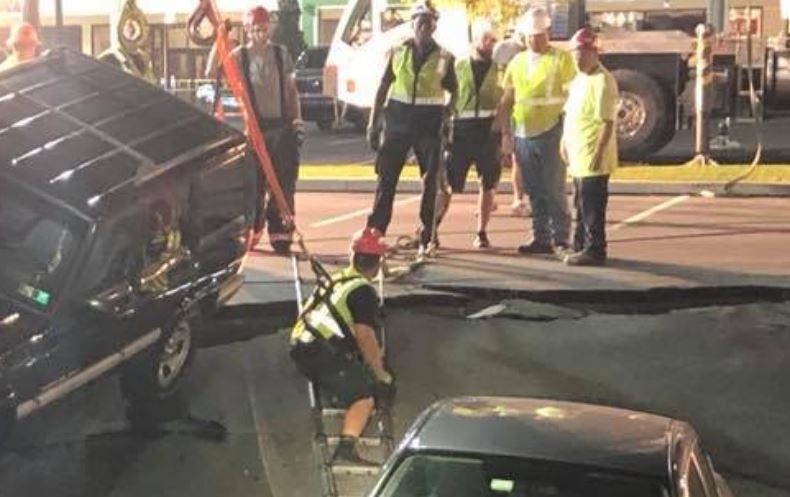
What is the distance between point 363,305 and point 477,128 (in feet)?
17.7

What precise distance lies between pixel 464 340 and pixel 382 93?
262cm

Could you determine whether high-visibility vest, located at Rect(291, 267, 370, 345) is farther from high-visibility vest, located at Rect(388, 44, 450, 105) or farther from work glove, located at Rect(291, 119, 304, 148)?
work glove, located at Rect(291, 119, 304, 148)

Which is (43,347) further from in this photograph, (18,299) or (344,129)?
(344,129)

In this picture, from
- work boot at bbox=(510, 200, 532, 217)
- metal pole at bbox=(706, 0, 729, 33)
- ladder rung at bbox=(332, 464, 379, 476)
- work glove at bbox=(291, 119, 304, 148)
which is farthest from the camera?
metal pole at bbox=(706, 0, 729, 33)

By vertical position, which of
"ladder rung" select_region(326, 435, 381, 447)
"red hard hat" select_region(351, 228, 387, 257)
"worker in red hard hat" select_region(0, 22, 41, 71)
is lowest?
"ladder rung" select_region(326, 435, 381, 447)

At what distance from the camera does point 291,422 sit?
6938 mm

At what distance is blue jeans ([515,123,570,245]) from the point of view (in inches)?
415

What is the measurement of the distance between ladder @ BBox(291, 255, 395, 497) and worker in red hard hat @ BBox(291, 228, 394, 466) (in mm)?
53

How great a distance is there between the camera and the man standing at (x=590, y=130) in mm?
9727

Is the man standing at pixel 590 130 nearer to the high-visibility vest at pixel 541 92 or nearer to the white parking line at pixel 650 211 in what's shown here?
the high-visibility vest at pixel 541 92

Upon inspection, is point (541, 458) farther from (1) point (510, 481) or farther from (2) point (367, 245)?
(2) point (367, 245)

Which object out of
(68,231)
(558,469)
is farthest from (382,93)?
(558,469)

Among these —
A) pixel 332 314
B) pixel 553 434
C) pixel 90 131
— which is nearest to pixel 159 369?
pixel 90 131

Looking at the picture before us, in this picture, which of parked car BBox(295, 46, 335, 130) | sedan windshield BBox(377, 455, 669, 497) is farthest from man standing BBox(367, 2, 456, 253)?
parked car BBox(295, 46, 335, 130)
